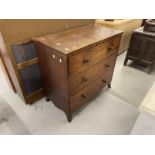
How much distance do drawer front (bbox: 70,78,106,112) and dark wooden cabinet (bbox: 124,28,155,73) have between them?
119cm

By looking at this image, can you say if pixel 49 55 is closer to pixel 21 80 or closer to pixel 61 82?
pixel 61 82

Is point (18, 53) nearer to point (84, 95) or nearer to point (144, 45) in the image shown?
point (84, 95)

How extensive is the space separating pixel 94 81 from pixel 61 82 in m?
0.47

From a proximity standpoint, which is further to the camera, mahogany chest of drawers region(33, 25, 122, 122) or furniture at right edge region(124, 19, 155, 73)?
furniture at right edge region(124, 19, 155, 73)

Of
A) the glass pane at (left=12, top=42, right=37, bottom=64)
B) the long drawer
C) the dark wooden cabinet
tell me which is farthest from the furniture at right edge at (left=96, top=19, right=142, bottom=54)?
the glass pane at (left=12, top=42, right=37, bottom=64)

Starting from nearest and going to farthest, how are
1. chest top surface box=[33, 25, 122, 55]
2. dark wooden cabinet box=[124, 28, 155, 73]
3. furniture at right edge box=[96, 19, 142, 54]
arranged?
chest top surface box=[33, 25, 122, 55] < dark wooden cabinet box=[124, 28, 155, 73] < furniture at right edge box=[96, 19, 142, 54]

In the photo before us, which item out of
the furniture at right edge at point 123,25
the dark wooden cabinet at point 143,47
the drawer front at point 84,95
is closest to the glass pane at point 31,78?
the drawer front at point 84,95

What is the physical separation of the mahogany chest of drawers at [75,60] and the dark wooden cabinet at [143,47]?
1.00 meters

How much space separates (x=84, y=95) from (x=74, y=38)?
65 cm

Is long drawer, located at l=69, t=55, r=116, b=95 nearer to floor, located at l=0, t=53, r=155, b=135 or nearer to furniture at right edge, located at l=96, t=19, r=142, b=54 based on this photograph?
floor, located at l=0, t=53, r=155, b=135

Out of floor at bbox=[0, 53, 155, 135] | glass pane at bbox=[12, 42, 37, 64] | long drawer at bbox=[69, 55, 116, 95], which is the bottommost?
floor at bbox=[0, 53, 155, 135]

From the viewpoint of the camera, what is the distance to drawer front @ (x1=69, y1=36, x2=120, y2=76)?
112 centimetres

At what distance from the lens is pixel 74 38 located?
129cm

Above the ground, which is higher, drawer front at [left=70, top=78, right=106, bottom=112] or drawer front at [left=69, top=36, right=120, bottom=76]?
drawer front at [left=69, top=36, right=120, bottom=76]
